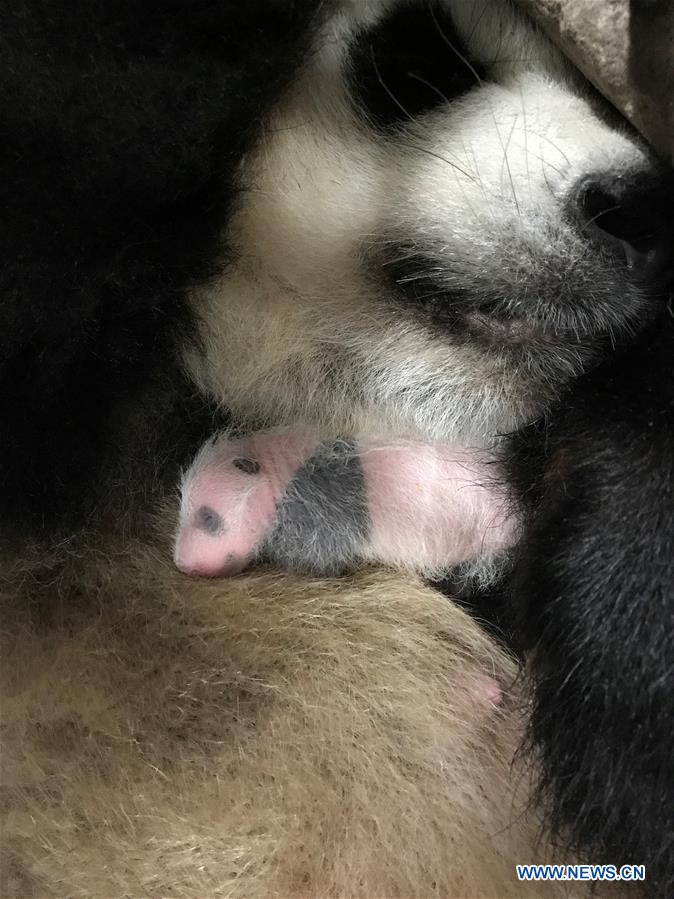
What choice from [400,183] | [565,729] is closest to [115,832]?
[565,729]

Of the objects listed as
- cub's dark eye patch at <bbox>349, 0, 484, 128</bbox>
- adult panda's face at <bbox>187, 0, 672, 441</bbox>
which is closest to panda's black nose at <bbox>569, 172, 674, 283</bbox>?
adult panda's face at <bbox>187, 0, 672, 441</bbox>

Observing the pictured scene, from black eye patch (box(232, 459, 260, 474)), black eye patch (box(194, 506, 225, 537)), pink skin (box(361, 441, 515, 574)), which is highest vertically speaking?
pink skin (box(361, 441, 515, 574))

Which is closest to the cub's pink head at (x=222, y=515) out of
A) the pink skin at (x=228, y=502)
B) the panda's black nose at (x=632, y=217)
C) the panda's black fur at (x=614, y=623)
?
the pink skin at (x=228, y=502)

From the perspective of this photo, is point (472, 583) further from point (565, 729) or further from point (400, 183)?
point (400, 183)

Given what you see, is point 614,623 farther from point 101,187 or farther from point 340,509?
point 101,187

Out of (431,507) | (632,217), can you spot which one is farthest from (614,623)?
(632,217)

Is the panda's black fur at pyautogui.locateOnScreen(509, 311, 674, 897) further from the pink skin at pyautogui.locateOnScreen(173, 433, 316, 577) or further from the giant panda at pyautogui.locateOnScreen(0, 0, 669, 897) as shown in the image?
the pink skin at pyautogui.locateOnScreen(173, 433, 316, 577)
